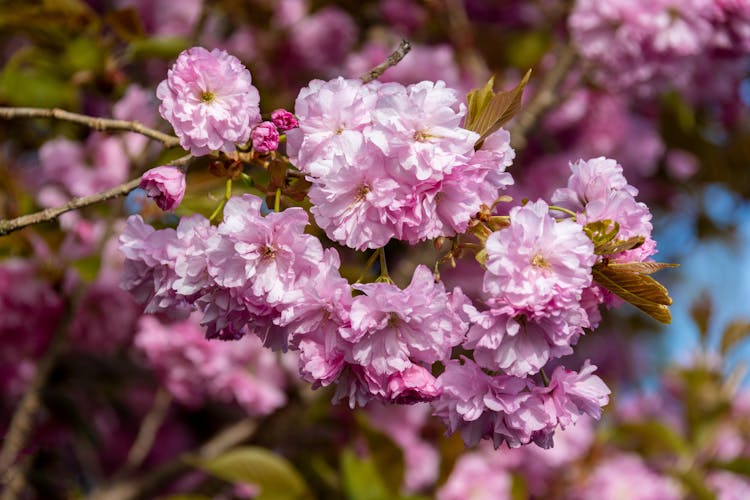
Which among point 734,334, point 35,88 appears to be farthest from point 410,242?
point 734,334

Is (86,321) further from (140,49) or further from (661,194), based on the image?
(661,194)

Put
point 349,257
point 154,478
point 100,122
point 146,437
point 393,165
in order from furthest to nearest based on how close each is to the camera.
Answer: point 349,257 < point 146,437 < point 154,478 < point 100,122 < point 393,165

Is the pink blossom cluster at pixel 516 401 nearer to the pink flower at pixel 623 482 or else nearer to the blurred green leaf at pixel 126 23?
the blurred green leaf at pixel 126 23

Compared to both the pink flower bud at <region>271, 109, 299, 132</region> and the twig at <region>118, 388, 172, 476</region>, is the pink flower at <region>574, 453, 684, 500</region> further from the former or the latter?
the pink flower bud at <region>271, 109, 299, 132</region>

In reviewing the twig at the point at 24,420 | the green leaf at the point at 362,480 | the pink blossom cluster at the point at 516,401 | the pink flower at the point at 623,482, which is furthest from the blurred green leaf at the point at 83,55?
the pink flower at the point at 623,482

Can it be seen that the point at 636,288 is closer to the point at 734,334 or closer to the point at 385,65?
the point at 385,65

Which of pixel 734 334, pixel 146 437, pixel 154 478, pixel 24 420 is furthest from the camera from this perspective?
pixel 734 334

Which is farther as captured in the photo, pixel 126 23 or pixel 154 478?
pixel 154 478
